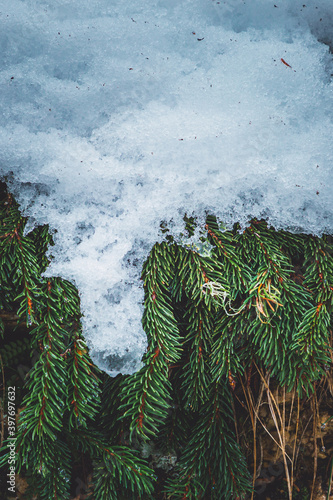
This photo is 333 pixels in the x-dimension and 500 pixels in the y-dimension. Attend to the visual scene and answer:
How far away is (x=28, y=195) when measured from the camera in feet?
3.68

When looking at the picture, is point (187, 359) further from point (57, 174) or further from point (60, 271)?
point (57, 174)

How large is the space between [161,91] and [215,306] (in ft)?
2.38

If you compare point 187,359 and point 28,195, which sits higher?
point 28,195

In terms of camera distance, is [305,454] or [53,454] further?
[305,454]

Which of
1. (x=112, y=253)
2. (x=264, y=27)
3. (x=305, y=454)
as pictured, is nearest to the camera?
(x=112, y=253)

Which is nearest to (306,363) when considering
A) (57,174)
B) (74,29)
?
(57,174)

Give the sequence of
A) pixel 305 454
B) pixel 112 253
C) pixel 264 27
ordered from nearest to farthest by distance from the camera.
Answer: pixel 112 253
pixel 264 27
pixel 305 454

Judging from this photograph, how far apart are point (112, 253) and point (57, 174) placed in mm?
302

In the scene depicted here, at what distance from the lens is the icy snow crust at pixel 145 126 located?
1.12 m

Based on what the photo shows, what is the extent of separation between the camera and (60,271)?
3.65 feet

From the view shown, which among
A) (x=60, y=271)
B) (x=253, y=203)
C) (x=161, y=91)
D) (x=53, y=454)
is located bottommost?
(x=53, y=454)

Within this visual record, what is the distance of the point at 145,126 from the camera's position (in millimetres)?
1150

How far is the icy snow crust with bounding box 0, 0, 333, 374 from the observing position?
3.67 feet

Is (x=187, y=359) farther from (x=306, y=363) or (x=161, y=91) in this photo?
(x=161, y=91)
